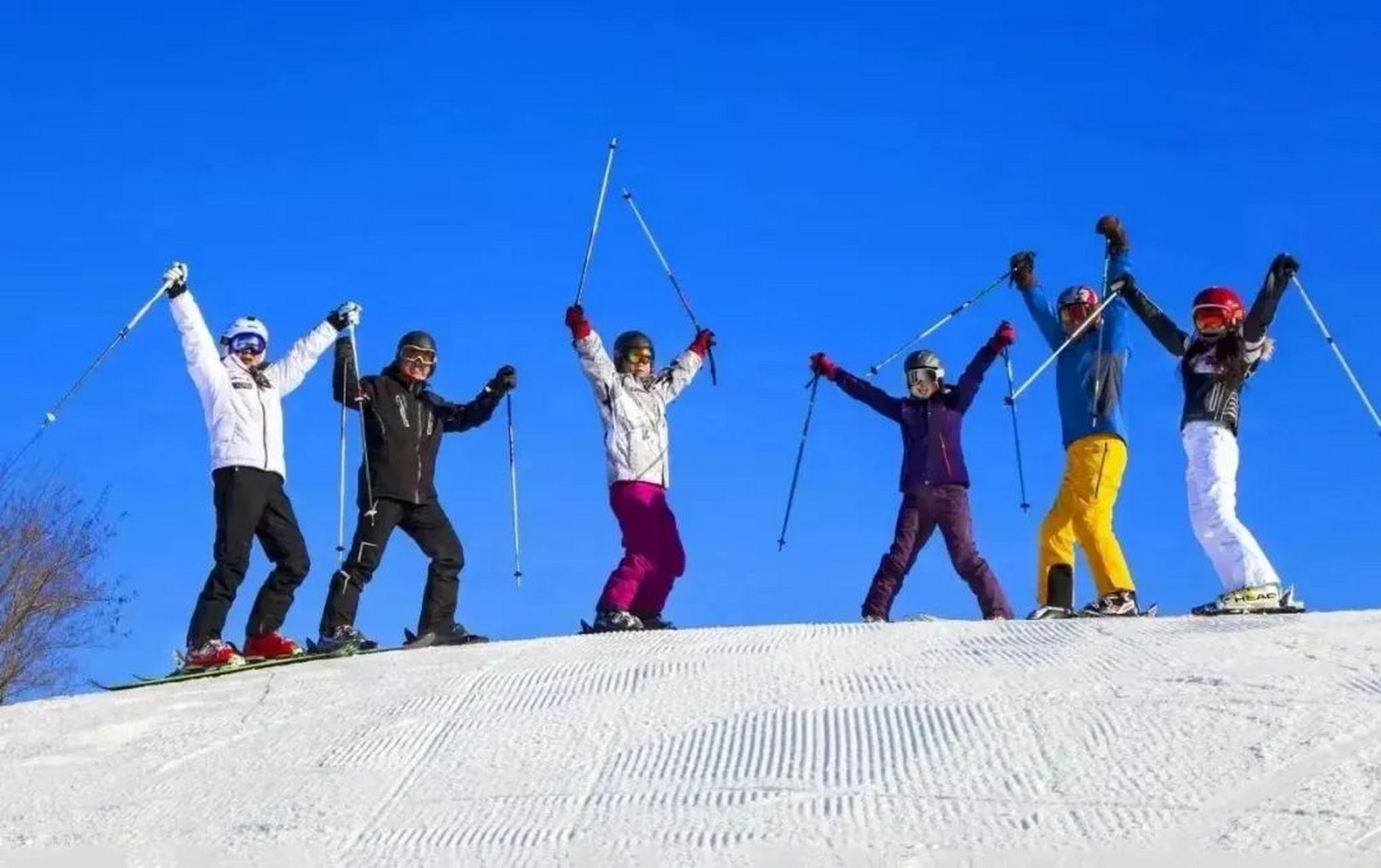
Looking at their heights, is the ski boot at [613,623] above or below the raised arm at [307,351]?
below

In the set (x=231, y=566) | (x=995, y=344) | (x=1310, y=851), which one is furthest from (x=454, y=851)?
(x=995, y=344)

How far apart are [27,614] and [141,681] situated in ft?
51.8

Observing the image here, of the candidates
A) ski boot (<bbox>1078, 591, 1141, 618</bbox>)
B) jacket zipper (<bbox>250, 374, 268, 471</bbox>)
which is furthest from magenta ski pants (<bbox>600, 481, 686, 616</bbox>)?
ski boot (<bbox>1078, 591, 1141, 618</bbox>)

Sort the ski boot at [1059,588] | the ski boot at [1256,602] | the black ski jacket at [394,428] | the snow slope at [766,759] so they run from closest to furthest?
the snow slope at [766,759] → the ski boot at [1256,602] → the ski boot at [1059,588] → the black ski jacket at [394,428]

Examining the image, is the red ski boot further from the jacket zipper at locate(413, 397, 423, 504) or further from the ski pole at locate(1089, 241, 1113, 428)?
the ski pole at locate(1089, 241, 1113, 428)

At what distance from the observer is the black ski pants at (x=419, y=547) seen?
412 inches

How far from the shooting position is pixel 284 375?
1048 centimetres

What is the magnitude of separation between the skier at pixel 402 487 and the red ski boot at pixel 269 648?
0.29m

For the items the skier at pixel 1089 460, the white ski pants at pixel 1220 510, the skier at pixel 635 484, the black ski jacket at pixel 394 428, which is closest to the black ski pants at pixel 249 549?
the black ski jacket at pixel 394 428

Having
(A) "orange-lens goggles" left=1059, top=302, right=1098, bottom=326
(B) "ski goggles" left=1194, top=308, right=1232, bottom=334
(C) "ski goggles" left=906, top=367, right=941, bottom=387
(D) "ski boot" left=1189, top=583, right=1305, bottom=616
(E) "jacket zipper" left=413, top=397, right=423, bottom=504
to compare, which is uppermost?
(A) "orange-lens goggles" left=1059, top=302, right=1098, bottom=326

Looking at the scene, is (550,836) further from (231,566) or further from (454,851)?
(231,566)

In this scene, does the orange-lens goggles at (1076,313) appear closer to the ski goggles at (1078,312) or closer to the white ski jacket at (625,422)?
the ski goggles at (1078,312)

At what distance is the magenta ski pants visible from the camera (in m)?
11.0

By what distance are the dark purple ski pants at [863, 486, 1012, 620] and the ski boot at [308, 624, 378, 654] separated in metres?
3.12
